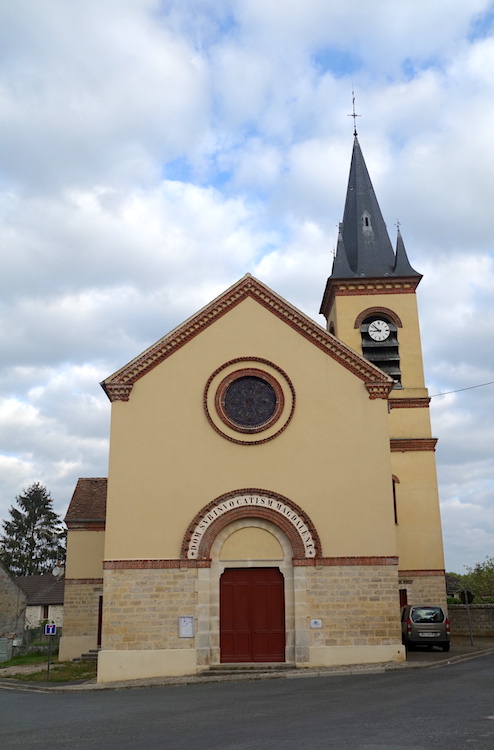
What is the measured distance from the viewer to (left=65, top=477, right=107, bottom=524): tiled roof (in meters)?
26.5

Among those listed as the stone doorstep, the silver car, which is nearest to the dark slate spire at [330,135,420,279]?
the silver car

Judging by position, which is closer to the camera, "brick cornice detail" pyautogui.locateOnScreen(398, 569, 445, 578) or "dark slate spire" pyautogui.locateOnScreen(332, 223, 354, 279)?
"brick cornice detail" pyautogui.locateOnScreen(398, 569, 445, 578)

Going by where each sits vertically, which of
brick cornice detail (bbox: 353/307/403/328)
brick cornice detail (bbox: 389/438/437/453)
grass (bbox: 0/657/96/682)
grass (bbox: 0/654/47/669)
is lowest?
grass (bbox: 0/654/47/669)

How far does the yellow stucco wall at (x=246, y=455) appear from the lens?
748 inches

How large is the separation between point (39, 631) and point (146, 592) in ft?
60.7

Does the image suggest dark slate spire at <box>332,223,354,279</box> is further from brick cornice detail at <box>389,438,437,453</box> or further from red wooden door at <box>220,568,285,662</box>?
red wooden door at <box>220,568,285,662</box>

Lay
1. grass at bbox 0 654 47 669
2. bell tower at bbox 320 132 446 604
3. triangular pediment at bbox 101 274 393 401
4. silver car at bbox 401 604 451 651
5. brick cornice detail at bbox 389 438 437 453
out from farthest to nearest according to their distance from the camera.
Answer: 1. brick cornice detail at bbox 389 438 437 453
2. bell tower at bbox 320 132 446 604
3. grass at bbox 0 654 47 669
4. silver car at bbox 401 604 451 651
5. triangular pediment at bbox 101 274 393 401

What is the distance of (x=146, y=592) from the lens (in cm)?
1850

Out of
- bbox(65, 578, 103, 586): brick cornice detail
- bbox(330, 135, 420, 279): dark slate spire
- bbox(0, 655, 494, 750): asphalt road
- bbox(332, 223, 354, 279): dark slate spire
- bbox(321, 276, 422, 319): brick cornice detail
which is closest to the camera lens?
bbox(0, 655, 494, 750): asphalt road

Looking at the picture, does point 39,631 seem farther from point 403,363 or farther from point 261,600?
point 403,363

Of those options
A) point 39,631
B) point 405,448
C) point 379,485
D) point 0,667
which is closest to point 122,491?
point 379,485

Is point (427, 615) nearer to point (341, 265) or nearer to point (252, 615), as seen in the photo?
point (252, 615)

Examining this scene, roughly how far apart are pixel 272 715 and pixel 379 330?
67.2 feet

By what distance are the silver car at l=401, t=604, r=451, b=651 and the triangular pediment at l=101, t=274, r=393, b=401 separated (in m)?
7.32
